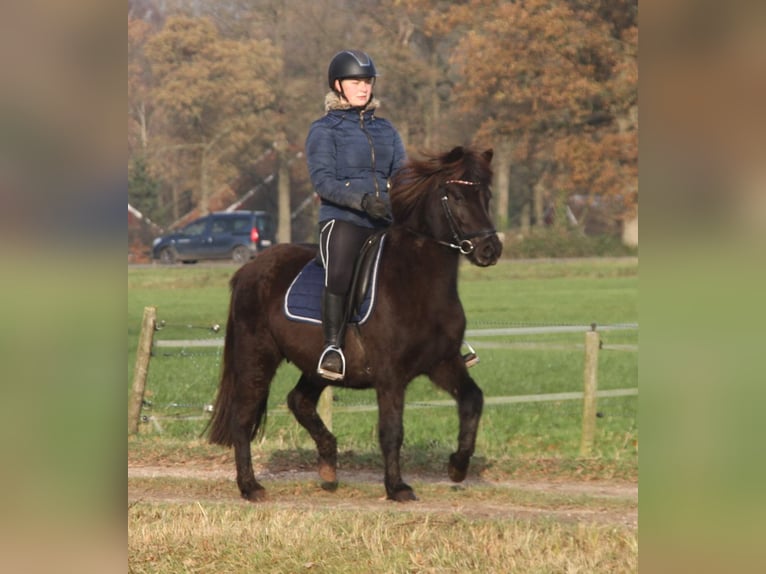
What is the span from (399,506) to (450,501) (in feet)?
1.38

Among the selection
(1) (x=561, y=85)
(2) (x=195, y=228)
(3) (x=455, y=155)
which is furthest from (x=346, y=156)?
(2) (x=195, y=228)

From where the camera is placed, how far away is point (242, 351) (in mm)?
9406

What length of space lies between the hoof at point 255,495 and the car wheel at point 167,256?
4146 centimetres

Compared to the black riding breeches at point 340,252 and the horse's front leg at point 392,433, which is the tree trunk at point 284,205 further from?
the horse's front leg at point 392,433

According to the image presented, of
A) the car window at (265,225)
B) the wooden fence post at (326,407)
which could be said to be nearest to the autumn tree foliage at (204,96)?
the car window at (265,225)

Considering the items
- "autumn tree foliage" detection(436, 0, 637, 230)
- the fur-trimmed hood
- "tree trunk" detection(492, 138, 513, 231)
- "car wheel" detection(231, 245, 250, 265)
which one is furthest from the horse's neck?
"car wheel" detection(231, 245, 250, 265)

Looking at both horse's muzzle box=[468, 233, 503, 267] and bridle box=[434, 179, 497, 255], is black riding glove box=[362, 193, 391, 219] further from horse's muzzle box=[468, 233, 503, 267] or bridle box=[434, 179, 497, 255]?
horse's muzzle box=[468, 233, 503, 267]

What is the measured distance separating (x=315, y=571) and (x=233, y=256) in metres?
44.5

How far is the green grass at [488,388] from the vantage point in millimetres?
11148

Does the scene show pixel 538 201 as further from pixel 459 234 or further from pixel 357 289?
pixel 459 234

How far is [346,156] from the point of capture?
Answer: 28.0ft

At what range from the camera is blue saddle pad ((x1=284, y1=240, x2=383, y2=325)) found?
8.71 metres
